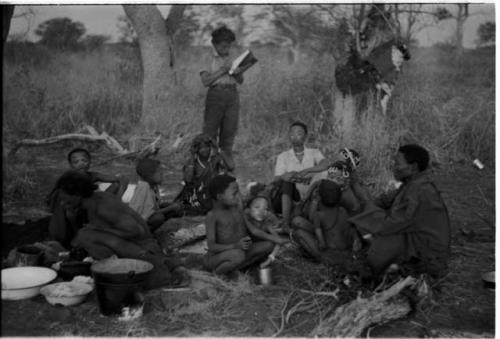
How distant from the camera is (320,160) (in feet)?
20.6

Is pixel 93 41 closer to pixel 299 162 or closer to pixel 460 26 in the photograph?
pixel 299 162

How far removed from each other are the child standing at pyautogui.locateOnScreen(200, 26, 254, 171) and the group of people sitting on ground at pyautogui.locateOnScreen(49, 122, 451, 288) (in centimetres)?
92

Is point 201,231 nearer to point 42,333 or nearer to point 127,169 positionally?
point 127,169

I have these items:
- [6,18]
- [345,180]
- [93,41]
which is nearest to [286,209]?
[345,180]

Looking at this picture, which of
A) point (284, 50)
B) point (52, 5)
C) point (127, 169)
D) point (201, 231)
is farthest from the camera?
point (284, 50)

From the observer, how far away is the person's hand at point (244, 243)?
506cm

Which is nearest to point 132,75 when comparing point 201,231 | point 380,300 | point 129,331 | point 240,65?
point 240,65

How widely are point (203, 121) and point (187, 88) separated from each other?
0.37 m

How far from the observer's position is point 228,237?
516cm

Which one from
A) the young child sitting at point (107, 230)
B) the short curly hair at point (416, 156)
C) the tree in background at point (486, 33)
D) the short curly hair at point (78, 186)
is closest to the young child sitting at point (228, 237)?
the young child sitting at point (107, 230)

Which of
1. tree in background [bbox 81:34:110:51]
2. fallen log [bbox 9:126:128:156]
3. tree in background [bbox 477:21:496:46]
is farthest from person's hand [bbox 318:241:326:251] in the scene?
tree in background [bbox 81:34:110:51]

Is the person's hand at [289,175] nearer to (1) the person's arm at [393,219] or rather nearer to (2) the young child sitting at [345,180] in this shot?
(2) the young child sitting at [345,180]

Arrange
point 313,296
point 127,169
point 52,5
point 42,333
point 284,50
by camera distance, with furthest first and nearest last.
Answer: point 284,50 < point 127,169 < point 52,5 < point 313,296 < point 42,333

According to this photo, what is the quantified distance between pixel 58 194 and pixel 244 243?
169 cm
